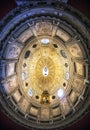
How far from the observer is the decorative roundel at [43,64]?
17094mm

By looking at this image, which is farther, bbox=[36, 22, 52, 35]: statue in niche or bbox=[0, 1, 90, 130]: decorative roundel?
bbox=[36, 22, 52, 35]: statue in niche

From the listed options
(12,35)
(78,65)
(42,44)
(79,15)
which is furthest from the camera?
(42,44)

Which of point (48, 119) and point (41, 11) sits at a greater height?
point (41, 11)

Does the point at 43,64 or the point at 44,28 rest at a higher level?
the point at 43,64

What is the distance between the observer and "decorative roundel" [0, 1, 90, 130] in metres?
17.1

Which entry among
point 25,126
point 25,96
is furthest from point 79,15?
point 25,96

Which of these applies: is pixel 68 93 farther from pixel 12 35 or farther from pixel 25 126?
pixel 12 35

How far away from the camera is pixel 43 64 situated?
29000 mm

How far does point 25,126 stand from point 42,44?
8088 mm

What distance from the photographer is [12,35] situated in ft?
59.3

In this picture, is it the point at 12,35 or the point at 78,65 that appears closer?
the point at 12,35

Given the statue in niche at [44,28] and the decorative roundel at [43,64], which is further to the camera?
the statue in niche at [44,28]

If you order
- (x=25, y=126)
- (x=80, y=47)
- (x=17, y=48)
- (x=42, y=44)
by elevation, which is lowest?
(x=25, y=126)

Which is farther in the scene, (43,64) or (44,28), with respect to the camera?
(43,64)
